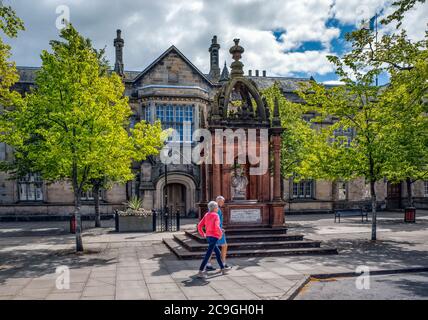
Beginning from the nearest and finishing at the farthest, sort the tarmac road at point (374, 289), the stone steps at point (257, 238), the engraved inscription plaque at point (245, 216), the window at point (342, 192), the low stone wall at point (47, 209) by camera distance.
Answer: the tarmac road at point (374, 289), the stone steps at point (257, 238), the engraved inscription plaque at point (245, 216), the low stone wall at point (47, 209), the window at point (342, 192)

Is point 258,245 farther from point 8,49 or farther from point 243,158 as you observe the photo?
point 8,49

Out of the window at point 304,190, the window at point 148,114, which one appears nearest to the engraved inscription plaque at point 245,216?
the window at point 148,114

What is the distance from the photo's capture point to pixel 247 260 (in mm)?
11344

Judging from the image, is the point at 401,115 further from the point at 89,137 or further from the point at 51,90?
the point at 51,90

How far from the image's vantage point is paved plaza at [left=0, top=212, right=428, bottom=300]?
7688 millimetres

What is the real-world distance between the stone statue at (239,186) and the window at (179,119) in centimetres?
1358

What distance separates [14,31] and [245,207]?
353 inches

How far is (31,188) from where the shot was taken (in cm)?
2836

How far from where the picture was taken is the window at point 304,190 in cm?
3272

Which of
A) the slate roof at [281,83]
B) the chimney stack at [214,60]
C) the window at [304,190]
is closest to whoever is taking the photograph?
the window at [304,190]

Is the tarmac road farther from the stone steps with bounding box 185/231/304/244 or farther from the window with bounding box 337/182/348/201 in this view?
the window with bounding box 337/182/348/201

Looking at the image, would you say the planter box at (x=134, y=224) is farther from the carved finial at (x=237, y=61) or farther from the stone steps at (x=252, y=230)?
the carved finial at (x=237, y=61)

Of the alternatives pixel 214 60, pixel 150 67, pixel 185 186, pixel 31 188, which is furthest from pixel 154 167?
pixel 214 60

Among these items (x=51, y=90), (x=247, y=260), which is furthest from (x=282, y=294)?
(x=51, y=90)
